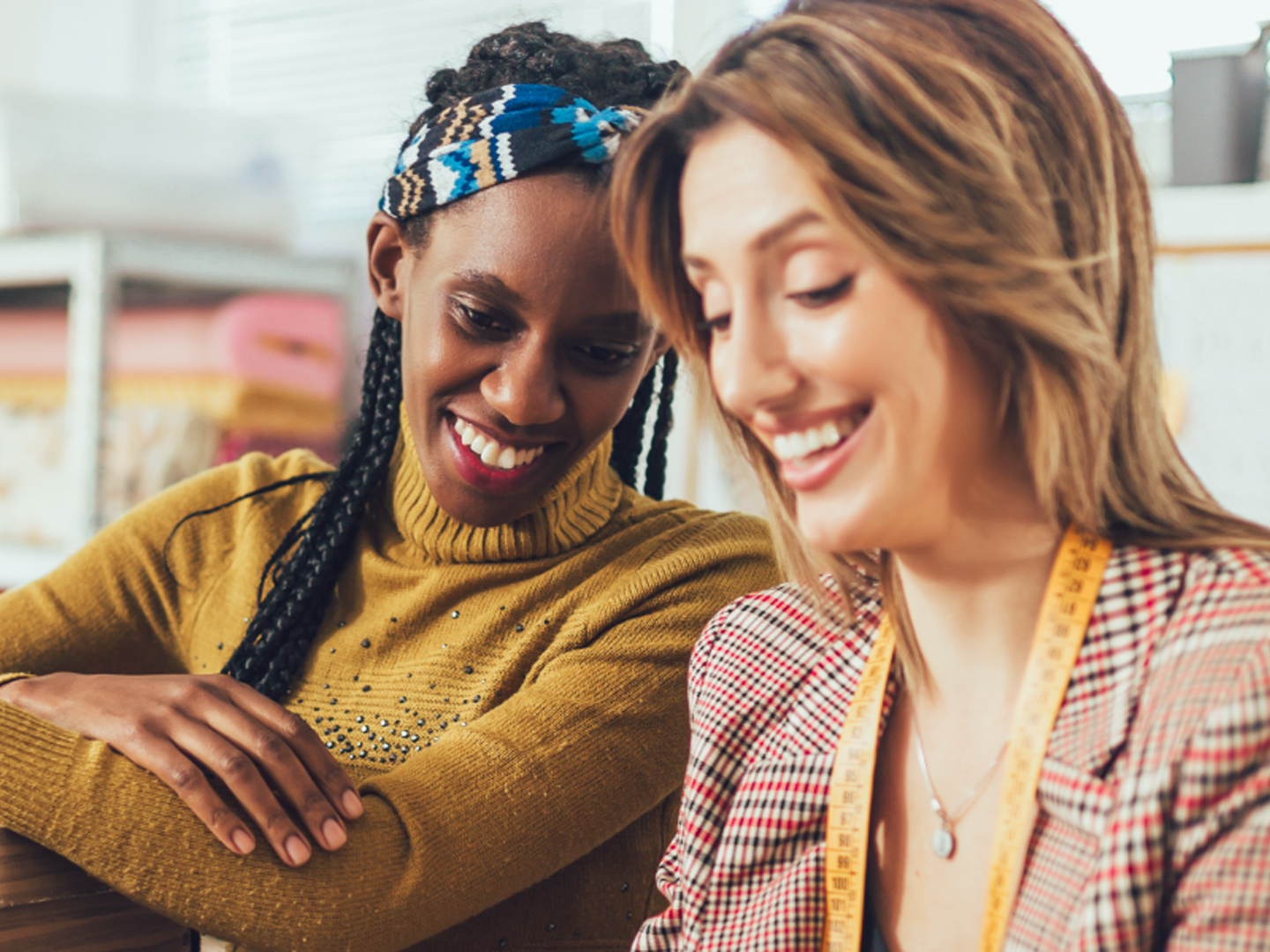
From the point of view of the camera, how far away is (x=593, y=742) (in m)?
1.11

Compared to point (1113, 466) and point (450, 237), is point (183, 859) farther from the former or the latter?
point (1113, 466)

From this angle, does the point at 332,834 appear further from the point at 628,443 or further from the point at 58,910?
the point at 628,443

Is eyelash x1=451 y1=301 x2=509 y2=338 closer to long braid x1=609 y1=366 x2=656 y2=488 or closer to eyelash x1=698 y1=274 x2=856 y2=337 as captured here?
long braid x1=609 y1=366 x2=656 y2=488

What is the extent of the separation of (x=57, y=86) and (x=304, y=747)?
101 inches

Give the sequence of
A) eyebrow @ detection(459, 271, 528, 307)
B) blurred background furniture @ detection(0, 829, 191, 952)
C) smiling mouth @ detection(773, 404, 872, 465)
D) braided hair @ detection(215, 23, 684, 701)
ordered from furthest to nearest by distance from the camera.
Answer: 1. braided hair @ detection(215, 23, 684, 701)
2. eyebrow @ detection(459, 271, 528, 307)
3. blurred background furniture @ detection(0, 829, 191, 952)
4. smiling mouth @ detection(773, 404, 872, 465)

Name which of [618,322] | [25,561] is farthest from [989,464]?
[25,561]

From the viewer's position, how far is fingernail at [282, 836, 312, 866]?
97 cm

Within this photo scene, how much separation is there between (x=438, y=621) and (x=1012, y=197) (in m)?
0.79

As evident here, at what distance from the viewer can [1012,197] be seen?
688 millimetres

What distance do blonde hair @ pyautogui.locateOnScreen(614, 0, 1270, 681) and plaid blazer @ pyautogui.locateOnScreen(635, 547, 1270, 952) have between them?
0.21 feet

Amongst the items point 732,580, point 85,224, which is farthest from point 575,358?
point 85,224

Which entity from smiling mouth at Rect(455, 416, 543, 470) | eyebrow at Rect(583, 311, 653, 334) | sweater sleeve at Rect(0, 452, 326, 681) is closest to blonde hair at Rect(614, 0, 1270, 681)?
eyebrow at Rect(583, 311, 653, 334)

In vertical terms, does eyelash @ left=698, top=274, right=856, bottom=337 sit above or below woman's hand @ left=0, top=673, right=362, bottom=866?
above

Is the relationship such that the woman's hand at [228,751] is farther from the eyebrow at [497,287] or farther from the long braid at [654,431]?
the long braid at [654,431]
